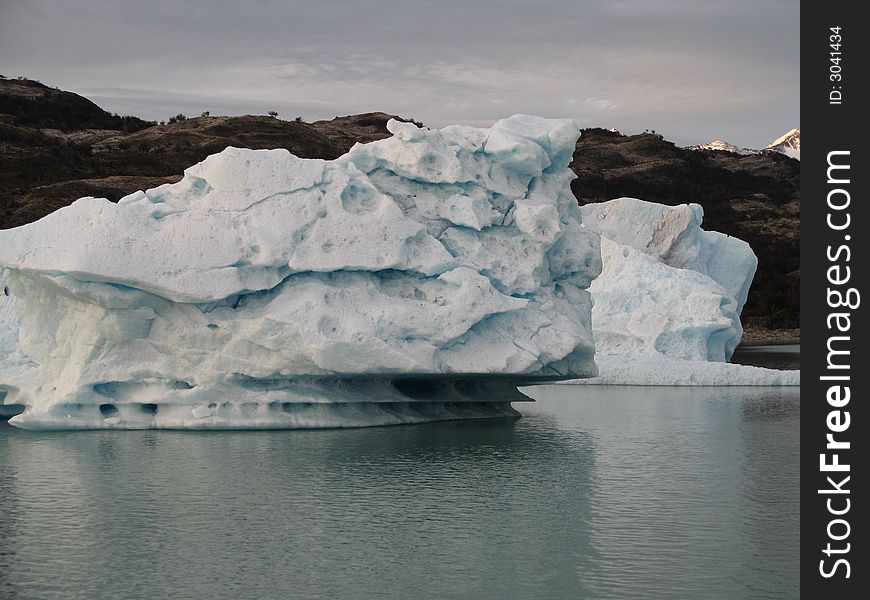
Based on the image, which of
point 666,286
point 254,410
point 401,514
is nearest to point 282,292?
point 254,410

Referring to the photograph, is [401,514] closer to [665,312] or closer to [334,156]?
A: [665,312]

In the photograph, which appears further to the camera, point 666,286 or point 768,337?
point 768,337

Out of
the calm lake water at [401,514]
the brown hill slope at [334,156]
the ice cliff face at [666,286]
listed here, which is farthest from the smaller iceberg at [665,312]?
the brown hill slope at [334,156]

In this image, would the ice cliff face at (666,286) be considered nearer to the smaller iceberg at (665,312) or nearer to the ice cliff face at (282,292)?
the smaller iceberg at (665,312)

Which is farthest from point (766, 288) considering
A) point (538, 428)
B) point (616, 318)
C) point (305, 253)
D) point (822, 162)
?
point (822, 162)

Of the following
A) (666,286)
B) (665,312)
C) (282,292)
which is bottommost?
(665,312)

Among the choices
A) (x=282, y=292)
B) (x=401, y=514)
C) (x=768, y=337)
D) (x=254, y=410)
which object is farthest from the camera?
(x=768, y=337)

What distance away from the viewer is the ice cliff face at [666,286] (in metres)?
25.7

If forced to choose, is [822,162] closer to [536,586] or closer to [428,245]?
[536,586]

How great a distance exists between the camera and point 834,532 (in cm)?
859

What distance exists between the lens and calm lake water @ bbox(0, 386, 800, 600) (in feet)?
27.6

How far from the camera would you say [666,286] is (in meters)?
26.3

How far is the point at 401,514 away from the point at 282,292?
507 centimetres

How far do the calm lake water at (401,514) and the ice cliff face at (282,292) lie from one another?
679mm
